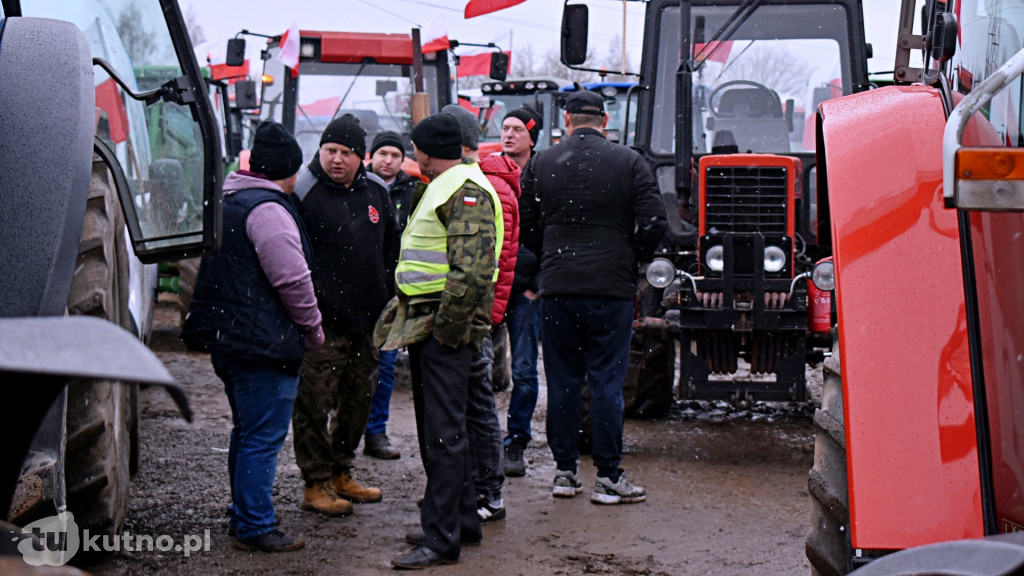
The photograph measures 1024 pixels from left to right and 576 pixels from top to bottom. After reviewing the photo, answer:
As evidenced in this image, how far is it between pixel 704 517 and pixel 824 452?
265cm

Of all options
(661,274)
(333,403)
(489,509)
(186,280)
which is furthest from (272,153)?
(186,280)

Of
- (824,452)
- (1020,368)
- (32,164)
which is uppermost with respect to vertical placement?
(32,164)

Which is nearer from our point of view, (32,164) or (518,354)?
(32,164)

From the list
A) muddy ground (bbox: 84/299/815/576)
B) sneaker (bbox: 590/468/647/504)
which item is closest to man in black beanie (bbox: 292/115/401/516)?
muddy ground (bbox: 84/299/815/576)

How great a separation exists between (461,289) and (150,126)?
1320mm

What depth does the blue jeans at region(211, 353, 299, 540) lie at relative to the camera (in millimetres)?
4449

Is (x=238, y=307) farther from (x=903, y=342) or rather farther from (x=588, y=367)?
(x=903, y=342)

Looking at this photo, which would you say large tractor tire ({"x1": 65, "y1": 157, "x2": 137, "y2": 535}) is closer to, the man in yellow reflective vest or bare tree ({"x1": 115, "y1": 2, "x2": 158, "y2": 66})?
bare tree ({"x1": 115, "y1": 2, "x2": 158, "y2": 66})

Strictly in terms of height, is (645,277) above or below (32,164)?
below

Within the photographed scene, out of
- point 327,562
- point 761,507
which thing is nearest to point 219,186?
point 327,562

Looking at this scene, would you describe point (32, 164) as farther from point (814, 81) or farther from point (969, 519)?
point (814, 81)

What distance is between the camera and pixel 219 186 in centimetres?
376

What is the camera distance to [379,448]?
640cm

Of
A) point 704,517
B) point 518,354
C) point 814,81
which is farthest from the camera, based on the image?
point 814,81
